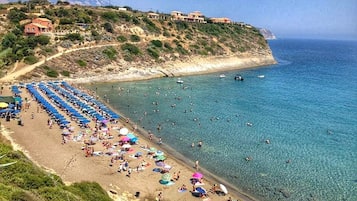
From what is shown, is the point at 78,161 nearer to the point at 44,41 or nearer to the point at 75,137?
the point at 75,137

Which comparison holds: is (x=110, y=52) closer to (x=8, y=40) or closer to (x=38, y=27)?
(x=38, y=27)

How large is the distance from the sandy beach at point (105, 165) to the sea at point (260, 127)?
95.9 inches

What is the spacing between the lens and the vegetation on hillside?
14.3m

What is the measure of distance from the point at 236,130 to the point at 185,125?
6.28 meters

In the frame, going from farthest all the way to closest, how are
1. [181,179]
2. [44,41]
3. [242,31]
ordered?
1. [242,31]
2. [44,41]
3. [181,179]

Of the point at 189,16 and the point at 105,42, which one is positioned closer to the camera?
the point at 105,42

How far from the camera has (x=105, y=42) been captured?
85.5 m

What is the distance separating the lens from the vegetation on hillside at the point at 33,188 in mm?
14281

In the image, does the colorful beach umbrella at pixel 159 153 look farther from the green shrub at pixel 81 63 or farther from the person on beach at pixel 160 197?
the green shrub at pixel 81 63

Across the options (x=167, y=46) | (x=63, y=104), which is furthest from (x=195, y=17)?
(x=63, y=104)

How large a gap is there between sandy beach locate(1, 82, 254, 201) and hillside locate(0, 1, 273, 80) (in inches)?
1178

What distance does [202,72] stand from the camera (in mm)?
92188

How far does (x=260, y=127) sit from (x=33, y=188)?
3197 cm

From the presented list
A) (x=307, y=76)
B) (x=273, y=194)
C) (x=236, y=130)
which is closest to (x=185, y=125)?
(x=236, y=130)
